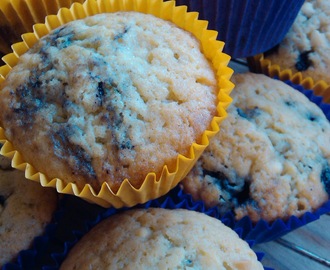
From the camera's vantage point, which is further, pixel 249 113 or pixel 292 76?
pixel 292 76

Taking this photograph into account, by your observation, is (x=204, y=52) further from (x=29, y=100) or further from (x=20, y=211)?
(x=20, y=211)

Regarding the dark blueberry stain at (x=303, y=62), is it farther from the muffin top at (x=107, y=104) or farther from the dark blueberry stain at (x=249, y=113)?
the muffin top at (x=107, y=104)

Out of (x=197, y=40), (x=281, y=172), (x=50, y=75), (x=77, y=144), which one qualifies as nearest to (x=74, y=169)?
(x=77, y=144)

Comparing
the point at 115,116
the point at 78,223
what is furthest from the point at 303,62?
the point at 78,223

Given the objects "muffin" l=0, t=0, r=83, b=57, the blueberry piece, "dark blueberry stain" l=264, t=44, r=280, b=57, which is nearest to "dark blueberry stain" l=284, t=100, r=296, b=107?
the blueberry piece

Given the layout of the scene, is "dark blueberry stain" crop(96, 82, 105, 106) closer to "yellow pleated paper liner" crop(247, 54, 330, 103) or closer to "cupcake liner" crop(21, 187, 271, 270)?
"cupcake liner" crop(21, 187, 271, 270)

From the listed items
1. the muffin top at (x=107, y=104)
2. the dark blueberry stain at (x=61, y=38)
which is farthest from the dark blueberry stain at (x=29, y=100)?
the dark blueberry stain at (x=61, y=38)

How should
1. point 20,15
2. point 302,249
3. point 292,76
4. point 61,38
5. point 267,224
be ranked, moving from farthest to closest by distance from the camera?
point 292,76 < point 302,249 < point 20,15 < point 267,224 < point 61,38

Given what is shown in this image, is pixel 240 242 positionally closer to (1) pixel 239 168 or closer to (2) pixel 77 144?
(1) pixel 239 168
